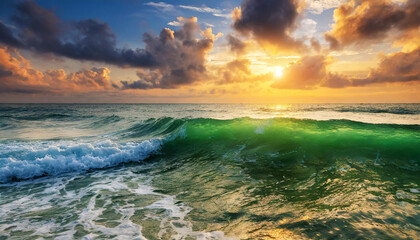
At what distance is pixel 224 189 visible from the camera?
19.2ft

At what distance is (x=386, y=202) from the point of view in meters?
4.47

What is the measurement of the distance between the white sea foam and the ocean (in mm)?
38

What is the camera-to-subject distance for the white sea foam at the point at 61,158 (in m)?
7.50

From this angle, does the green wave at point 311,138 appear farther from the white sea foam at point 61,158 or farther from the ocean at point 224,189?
the white sea foam at point 61,158

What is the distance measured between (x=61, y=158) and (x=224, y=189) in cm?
701

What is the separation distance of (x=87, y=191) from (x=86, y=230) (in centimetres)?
244

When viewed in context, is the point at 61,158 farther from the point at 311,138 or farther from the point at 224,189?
the point at 311,138

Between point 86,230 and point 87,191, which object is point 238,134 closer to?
point 87,191

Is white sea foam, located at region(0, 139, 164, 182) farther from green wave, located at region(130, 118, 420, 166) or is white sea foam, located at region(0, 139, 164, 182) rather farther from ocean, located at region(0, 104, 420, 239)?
green wave, located at region(130, 118, 420, 166)

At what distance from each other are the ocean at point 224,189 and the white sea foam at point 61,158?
38 millimetres

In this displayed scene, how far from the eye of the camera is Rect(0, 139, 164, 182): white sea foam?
24.6 ft

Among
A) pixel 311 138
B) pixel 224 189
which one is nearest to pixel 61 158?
pixel 224 189

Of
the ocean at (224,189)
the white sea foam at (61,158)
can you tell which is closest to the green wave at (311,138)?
the ocean at (224,189)

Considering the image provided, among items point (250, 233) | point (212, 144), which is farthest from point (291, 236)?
point (212, 144)
